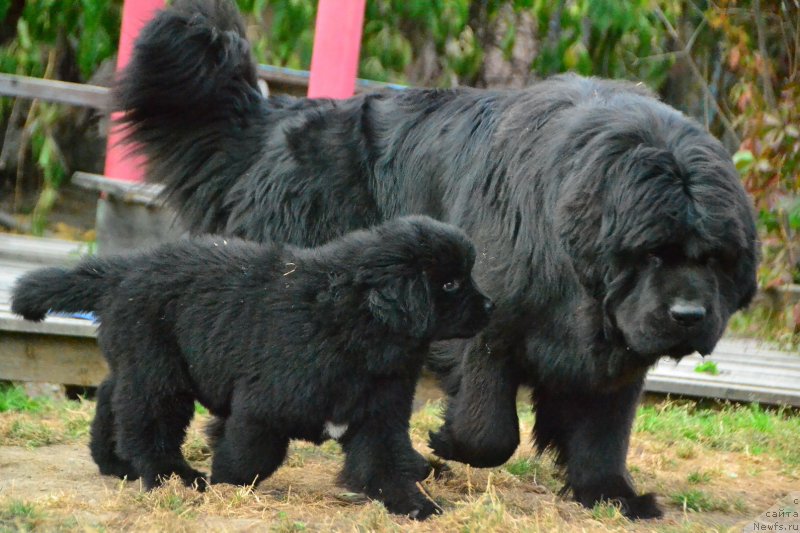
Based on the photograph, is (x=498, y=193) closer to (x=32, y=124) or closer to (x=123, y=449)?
(x=123, y=449)

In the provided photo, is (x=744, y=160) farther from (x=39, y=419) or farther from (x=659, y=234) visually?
(x=39, y=419)

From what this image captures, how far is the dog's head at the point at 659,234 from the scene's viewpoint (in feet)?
10.4

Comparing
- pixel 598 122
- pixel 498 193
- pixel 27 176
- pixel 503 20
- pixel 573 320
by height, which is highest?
pixel 503 20

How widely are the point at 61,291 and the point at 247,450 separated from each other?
0.81m

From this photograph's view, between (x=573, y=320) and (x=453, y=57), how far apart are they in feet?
19.3

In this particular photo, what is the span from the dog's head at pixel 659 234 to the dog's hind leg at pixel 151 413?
1.30 meters

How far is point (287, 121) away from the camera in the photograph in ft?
14.8

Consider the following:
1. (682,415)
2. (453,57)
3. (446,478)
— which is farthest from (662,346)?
(453,57)

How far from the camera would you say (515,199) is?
3740 mm

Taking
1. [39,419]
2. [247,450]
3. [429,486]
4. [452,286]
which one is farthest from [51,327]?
[452,286]

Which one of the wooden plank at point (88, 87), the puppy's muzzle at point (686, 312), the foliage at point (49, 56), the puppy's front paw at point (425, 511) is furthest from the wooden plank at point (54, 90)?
the puppy's muzzle at point (686, 312)

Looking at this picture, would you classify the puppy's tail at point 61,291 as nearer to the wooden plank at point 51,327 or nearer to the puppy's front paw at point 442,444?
the puppy's front paw at point 442,444

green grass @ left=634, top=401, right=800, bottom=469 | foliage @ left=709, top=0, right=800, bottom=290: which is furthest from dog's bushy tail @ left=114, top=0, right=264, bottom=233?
foliage @ left=709, top=0, right=800, bottom=290

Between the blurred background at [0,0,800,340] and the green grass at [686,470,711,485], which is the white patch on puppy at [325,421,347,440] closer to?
the green grass at [686,470,711,485]
